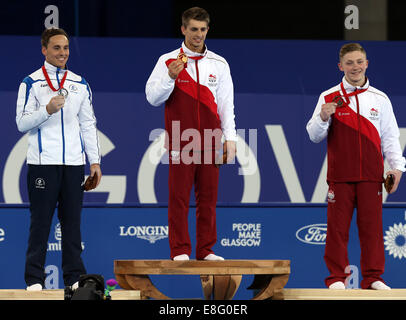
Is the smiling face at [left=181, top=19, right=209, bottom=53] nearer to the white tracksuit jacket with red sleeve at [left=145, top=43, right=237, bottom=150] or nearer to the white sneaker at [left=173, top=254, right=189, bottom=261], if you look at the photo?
the white tracksuit jacket with red sleeve at [left=145, top=43, right=237, bottom=150]

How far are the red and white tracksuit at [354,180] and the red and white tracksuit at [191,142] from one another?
72 cm

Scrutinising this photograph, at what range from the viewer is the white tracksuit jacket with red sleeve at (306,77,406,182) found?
17.6 feet

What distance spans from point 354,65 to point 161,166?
7.56ft

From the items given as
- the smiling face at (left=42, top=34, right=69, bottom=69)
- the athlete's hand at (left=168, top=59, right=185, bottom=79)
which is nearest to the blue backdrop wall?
the smiling face at (left=42, top=34, right=69, bottom=69)

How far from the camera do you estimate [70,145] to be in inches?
206

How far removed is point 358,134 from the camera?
17.7ft

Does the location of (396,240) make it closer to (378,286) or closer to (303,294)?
(378,286)

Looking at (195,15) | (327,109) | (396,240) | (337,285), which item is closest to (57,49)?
(195,15)

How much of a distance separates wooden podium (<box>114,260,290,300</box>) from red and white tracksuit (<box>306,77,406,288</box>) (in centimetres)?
45

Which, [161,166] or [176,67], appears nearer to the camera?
[176,67]

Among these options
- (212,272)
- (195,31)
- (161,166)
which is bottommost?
(212,272)

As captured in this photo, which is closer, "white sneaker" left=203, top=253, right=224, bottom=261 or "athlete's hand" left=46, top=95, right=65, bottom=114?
"athlete's hand" left=46, top=95, right=65, bottom=114

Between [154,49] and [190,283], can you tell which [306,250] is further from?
[154,49]
